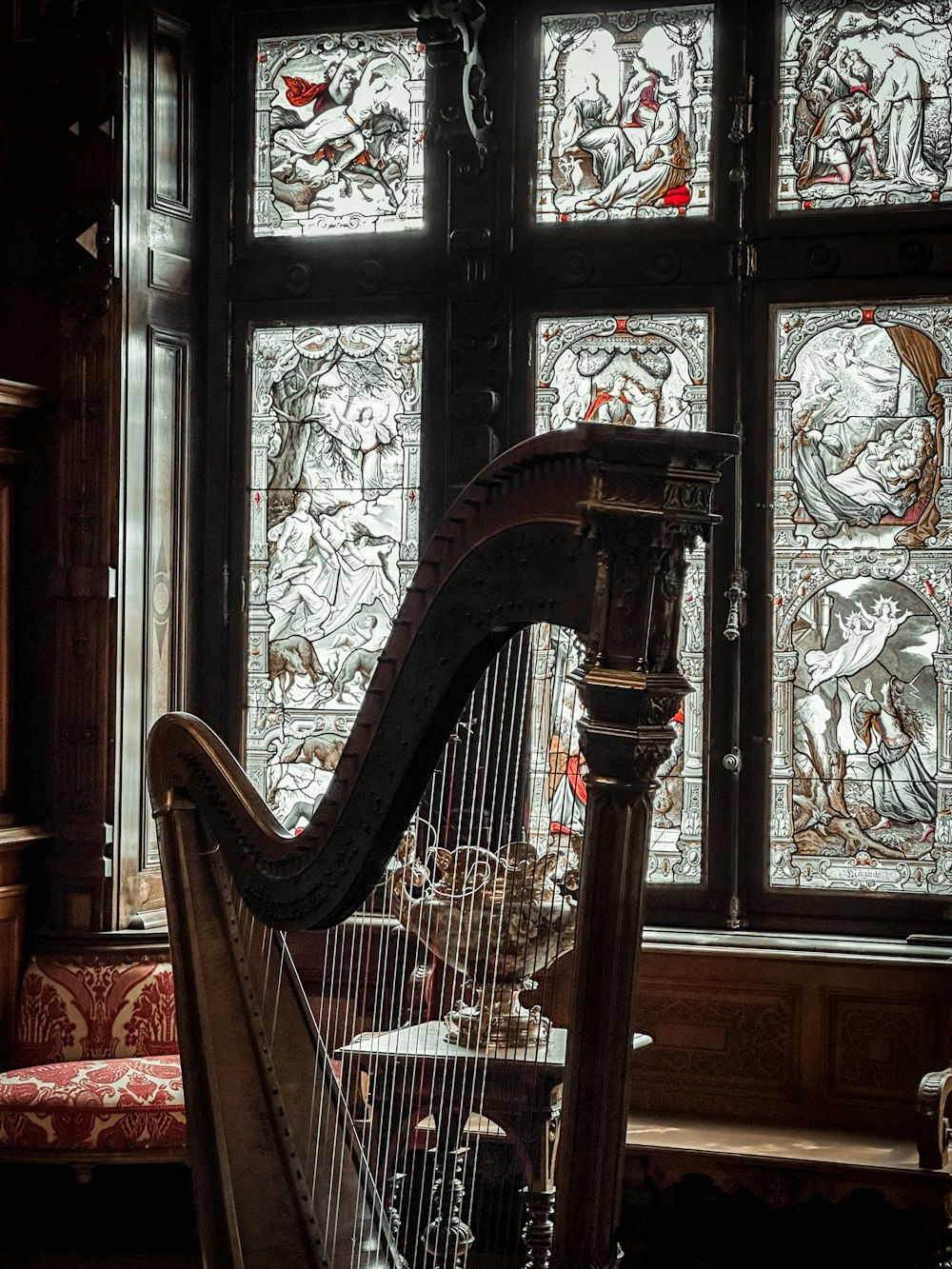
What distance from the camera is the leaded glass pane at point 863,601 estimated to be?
407 centimetres

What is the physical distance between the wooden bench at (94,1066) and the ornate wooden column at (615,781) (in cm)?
242

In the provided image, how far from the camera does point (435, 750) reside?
1771mm

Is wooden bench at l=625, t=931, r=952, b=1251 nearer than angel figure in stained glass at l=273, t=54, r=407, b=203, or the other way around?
wooden bench at l=625, t=931, r=952, b=1251

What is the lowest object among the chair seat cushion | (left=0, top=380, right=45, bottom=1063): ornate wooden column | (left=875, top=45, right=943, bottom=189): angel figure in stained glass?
the chair seat cushion

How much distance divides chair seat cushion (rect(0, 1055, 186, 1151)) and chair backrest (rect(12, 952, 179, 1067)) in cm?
30

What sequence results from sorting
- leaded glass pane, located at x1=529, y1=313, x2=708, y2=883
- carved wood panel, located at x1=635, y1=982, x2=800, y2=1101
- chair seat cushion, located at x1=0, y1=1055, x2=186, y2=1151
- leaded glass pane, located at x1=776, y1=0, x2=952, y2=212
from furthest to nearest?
1. leaded glass pane, located at x1=529, y1=313, x2=708, y2=883
2. leaded glass pane, located at x1=776, y1=0, x2=952, y2=212
3. carved wood panel, located at x1=635, y1=982, x2=800, y2=1101
4. chair seat cushion, located at x1=0, y1=1055, x2=186, y2=1151

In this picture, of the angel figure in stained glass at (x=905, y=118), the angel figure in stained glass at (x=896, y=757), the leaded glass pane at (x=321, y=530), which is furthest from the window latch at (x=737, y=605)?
the angel figure in stained glass at (x=905, y=118)

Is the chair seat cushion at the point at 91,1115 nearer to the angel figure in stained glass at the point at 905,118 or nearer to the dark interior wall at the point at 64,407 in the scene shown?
the dark interior wall at the point at 64,407

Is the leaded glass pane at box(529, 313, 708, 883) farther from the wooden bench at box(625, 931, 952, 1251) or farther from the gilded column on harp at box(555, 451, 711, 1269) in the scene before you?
the gilded column on harp at box(555, 451, 711, 1269)

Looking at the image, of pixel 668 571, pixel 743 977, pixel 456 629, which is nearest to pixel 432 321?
pixel 743 977

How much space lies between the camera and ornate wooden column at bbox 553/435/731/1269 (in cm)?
121

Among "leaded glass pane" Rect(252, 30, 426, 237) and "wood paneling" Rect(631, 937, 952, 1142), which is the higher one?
"leaded glass pane" Rect(252, 30, 426, 237)

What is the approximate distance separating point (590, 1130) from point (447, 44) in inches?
135

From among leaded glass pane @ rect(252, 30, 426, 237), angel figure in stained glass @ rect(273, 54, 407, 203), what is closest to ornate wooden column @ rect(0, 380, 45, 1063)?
leaded glass pane @ rect(252, 30, 426, 237)
